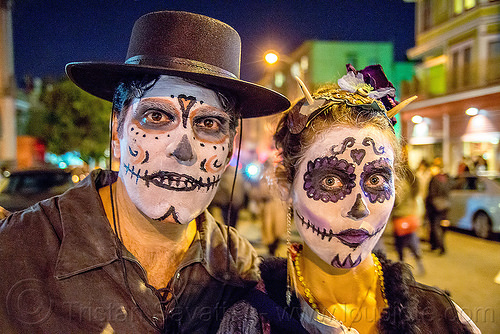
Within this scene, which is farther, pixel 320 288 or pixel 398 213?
pixel 398 213

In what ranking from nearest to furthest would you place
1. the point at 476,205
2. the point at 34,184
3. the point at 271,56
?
the point at 34,184 → the point at 476,205 → the point at 271,56

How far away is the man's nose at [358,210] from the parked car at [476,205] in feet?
25.6

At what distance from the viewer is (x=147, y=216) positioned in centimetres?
187

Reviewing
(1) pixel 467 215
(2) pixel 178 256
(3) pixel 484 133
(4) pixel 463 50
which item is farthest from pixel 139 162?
(4) pixel 463 50

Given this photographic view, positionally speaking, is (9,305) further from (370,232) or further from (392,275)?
(392,275)

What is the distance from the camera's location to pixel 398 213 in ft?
18.0

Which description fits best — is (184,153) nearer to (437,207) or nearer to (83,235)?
(83,235)

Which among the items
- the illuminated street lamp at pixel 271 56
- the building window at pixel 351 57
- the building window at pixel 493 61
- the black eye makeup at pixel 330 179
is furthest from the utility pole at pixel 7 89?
the building window at pixel 351 57

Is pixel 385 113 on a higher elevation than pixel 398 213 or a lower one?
higher

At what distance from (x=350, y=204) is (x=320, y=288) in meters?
0.46

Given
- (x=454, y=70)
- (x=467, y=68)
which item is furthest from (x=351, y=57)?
(x=467, y=68)

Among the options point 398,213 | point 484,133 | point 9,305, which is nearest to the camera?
point 9,305

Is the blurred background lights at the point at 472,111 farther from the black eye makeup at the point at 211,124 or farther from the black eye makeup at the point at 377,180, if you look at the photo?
the black eye makeup at the point at 211,124

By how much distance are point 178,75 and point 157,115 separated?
23 cm
